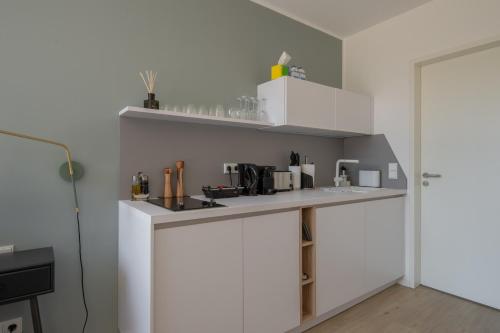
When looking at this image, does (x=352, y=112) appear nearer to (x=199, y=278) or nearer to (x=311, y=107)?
(x=311, y=107)

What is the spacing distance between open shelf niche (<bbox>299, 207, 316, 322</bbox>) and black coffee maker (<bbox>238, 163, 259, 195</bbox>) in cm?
40

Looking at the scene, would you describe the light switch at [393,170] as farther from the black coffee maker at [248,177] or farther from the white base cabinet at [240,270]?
the black coffee maker at [248,177]

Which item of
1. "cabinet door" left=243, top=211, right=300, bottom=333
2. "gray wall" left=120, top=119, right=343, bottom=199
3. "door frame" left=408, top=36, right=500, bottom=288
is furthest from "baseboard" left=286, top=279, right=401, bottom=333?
"gray wall" left=120, top=119, right=343, bottom=199

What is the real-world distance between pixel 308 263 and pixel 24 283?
1.56 m

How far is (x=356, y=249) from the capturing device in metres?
2.18

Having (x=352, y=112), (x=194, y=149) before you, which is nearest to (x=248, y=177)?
(x=194, y=149)

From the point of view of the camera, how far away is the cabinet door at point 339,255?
1.94 m

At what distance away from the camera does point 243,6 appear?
2.36m

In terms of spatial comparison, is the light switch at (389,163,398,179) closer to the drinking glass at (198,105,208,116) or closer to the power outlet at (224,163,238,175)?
the power outlet at (224,163,238,175)

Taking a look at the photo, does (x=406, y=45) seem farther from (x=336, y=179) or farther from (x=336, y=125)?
(x=336, y=179)

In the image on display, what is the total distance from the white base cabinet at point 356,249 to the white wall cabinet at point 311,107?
0.72 m

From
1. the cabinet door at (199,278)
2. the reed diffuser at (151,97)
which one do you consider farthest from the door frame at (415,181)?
the reed diffuser at (151,97)

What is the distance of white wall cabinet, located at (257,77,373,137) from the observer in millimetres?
2219

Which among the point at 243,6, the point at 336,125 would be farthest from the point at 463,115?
the point at 243,6
